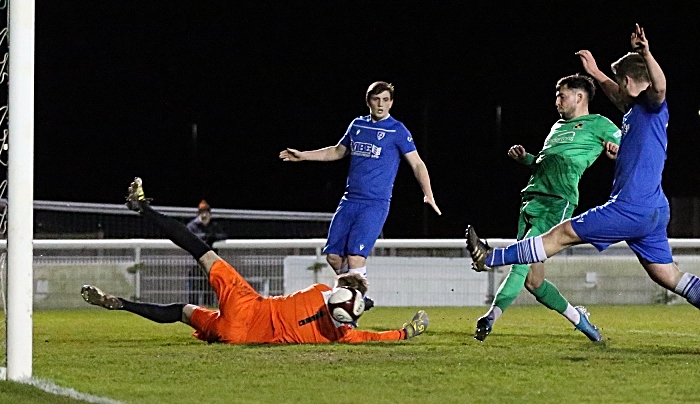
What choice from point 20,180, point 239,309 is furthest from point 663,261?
point 20,180

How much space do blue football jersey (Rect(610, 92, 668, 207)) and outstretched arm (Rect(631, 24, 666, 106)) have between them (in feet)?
0.37

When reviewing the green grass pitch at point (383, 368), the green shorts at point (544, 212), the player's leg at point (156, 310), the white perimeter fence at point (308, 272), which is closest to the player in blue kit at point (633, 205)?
the green grass pitch at point (383, 368)

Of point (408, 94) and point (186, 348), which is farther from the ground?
point (408, 94)

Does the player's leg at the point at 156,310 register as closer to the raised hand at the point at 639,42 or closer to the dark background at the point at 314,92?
the raised hand at the point at 639,42

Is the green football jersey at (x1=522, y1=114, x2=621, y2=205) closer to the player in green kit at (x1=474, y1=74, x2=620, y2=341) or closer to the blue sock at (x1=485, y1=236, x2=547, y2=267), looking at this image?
the player in green kit at (x1=474, y1=74, x2=620, y2=341)

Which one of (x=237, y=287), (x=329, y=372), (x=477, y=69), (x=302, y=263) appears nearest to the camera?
(x=329, y=372)

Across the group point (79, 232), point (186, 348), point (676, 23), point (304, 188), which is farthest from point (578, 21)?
point (186, 348)

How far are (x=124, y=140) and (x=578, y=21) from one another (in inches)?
532

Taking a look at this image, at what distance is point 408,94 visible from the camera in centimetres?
3619

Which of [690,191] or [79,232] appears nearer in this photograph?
[79,232]

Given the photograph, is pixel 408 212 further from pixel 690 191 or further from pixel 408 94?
pixel 690 191

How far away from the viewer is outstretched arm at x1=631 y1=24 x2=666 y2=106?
7.19m

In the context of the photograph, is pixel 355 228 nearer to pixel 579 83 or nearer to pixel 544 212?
pixel 544 212

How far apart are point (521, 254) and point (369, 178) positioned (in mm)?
2824
